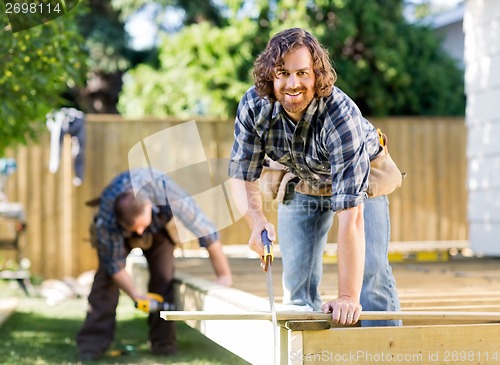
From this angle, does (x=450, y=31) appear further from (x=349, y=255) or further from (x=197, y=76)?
(x=349, y=255)

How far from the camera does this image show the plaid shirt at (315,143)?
2.77m

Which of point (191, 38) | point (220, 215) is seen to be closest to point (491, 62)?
point (220, 215)

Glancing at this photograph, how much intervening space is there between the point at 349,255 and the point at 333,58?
7223 mm

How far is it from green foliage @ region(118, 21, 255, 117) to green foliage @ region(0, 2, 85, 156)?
4.66 metres

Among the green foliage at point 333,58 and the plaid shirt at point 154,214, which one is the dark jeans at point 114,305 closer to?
the plaid shirt at point 154,214

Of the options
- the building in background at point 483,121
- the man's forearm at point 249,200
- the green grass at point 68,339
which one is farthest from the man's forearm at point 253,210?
the building in background at point 483,121

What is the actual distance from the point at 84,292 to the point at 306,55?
5742mm

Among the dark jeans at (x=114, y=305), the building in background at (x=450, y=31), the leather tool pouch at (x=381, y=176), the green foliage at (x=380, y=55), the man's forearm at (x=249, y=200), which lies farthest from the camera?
the building in background at (x=450, y=31)

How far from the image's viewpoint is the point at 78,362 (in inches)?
191

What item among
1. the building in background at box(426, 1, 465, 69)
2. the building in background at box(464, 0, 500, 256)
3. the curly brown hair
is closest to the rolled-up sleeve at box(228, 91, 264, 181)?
the curly brown hair

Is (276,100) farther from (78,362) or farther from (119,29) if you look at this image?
(119,29)

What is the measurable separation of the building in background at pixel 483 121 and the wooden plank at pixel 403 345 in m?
3.93

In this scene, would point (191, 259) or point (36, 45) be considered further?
point (191, 259)

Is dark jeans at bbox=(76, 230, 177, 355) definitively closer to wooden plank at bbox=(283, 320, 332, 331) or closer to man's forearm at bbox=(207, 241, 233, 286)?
man's forearm at bbox=(207, 241, 233, 286)
